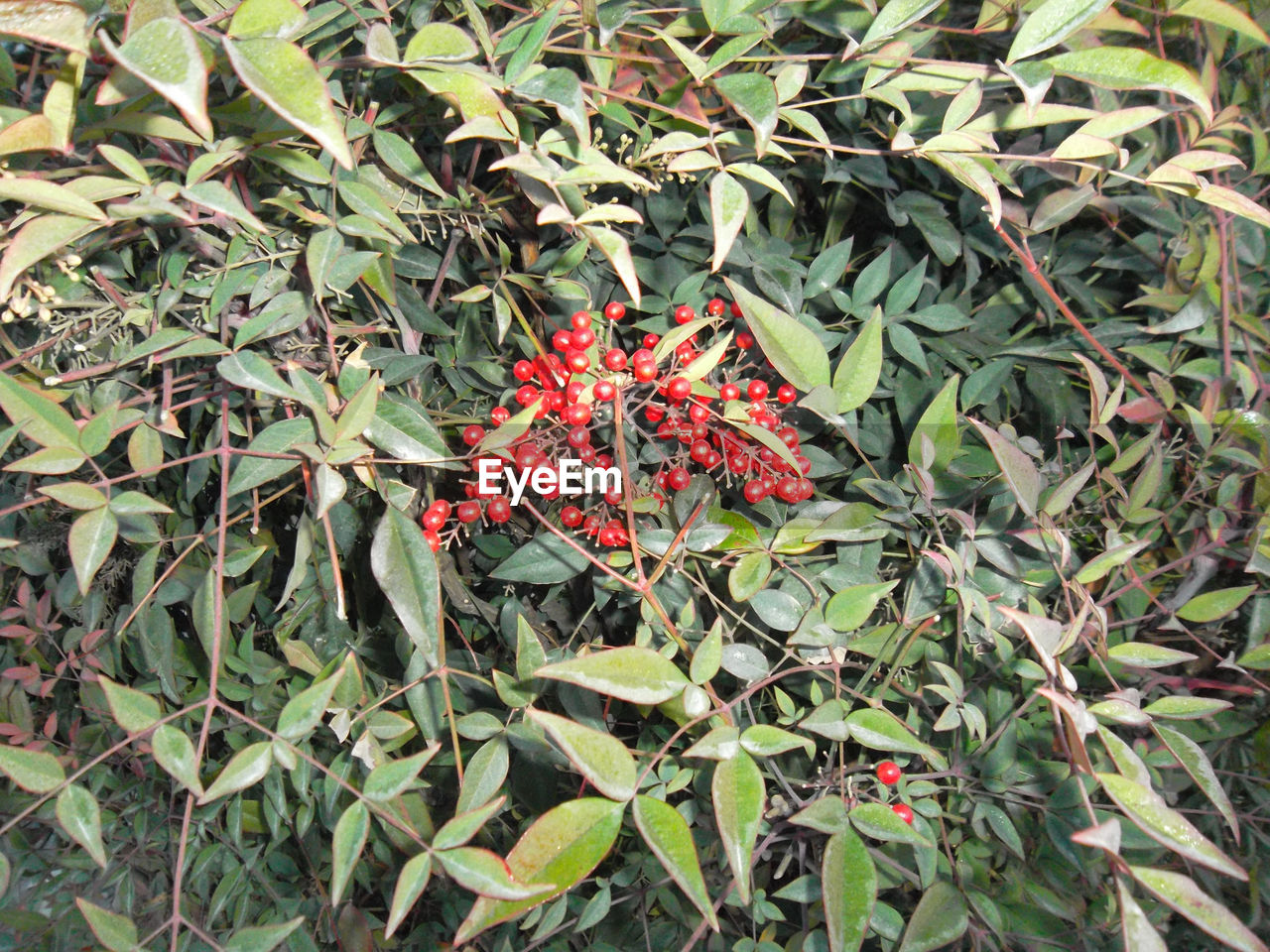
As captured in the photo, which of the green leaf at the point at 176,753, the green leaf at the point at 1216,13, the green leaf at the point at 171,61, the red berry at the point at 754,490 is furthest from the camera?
the red berry at the point at 754,490

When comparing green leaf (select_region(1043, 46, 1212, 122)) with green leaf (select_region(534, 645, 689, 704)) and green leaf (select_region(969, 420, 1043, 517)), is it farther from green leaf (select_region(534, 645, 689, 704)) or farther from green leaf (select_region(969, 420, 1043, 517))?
green leaf (select_region(534, 645, 689, 704))

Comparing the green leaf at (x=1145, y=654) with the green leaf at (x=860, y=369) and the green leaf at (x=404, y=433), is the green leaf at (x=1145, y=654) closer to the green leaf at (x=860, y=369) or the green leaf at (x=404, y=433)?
the green leaf at (x=860, y=369)

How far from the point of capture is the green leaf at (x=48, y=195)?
315 millimetres

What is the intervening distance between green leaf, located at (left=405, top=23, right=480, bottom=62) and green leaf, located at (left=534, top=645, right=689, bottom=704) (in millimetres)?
299

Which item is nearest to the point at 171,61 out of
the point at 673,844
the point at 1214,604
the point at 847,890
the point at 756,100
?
the point at 756,100

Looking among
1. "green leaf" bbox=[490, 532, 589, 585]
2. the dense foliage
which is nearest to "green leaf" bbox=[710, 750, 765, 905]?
the dense foliage

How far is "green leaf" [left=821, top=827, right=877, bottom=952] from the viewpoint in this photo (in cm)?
36

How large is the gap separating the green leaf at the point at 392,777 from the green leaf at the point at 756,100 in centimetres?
35

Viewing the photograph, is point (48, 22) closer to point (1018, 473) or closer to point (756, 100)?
point (756, 100)

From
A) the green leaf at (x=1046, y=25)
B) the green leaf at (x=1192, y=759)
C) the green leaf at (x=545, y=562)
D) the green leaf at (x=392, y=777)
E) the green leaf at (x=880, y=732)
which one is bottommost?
the green leaf at (x=1192, y=759)

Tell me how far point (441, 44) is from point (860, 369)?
0.32 metres

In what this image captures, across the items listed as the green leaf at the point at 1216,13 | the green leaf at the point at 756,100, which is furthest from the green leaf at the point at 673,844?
the green leaf at the point at 1216,13

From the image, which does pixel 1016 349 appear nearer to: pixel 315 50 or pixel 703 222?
pixel 703 222

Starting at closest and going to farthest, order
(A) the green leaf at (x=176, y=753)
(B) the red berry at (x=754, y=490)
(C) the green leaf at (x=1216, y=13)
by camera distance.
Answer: (A) the green leaf at (x=176, y=753)
(C) the green leaf at (x=1216, y=13)
(B) the red berry at (x=754, y=490)
